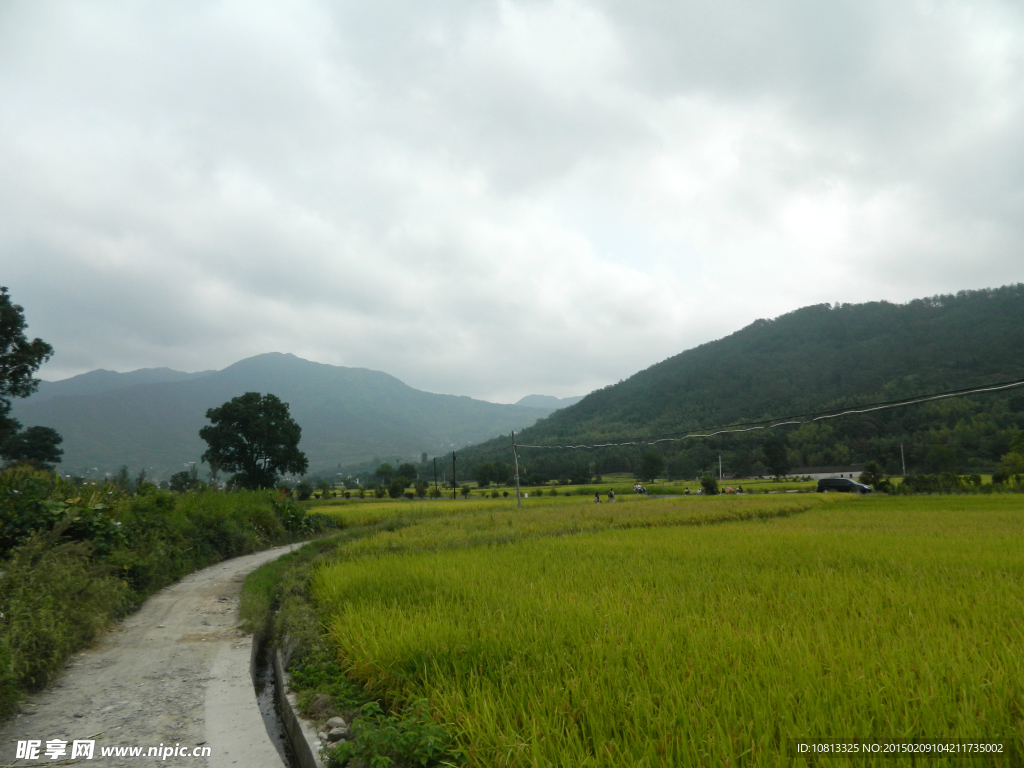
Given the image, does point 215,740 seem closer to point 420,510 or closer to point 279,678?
point 279,678

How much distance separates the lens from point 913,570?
7.43 m

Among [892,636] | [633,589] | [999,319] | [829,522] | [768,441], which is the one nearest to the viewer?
[892,636]

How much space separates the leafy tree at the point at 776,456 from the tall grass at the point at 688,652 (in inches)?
2161

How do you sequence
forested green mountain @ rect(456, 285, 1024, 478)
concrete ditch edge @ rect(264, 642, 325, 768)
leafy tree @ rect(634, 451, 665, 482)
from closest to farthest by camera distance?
1. concrete ditch edge @ rect(264, 642, 325, 768)
2. forested green mountain @ rect(456, 285, 1024, 478)
3. leafy tree @ rect(634, 451, 665, 482)

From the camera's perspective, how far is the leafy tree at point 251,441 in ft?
132

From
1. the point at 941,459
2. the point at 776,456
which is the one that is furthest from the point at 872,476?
the point at 776,456

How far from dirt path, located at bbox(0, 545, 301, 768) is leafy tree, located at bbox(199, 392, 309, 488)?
3630 cm

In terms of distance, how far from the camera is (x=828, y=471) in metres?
66.3

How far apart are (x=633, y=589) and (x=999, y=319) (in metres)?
79.5

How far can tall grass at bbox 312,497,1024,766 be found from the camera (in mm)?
2764

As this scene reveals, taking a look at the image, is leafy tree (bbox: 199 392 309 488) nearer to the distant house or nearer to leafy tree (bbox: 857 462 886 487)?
leafy tree (bbox: 857 462 886 487)

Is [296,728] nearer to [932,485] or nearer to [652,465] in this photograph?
[932,485]

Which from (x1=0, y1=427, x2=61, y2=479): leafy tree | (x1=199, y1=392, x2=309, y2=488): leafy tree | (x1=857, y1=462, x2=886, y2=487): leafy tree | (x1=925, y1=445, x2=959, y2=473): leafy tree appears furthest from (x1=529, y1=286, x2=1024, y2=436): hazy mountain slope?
(x1=0, y1=427, x2=61, y2=479): leafy tree

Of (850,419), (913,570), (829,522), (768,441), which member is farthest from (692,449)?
(913,570)
